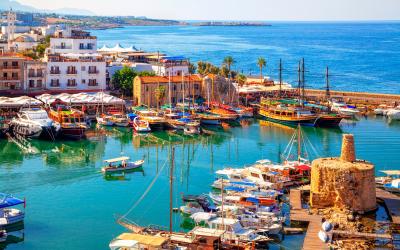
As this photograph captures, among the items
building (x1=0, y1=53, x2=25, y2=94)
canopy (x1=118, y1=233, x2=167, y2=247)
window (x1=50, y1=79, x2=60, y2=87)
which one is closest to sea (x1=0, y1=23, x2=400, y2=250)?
canopy (x1=118, y1=233, x2=167, y2=247)

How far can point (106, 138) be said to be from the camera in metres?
62.7

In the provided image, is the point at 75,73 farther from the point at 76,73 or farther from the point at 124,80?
the point at 124,80

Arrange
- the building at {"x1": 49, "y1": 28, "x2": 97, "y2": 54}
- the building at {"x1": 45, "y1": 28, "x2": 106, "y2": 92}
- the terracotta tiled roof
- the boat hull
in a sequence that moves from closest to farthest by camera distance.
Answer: the boat hull
the terracotta tiled roof
the building at {"x1": 45, "y1": 28, "x2": 106, "y2": 92}
the building at {"x1": 49, "y1": 28, "x2": 97, "y2": 54}

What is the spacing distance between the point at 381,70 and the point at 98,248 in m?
113

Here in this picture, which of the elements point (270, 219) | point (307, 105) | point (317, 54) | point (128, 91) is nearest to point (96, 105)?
point (128, 91)

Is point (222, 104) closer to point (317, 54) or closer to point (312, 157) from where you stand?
point (312, 157)

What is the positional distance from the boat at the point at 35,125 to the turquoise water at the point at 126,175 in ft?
3.90

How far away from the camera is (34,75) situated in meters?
76.2

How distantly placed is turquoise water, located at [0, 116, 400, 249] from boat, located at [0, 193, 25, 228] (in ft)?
2.35

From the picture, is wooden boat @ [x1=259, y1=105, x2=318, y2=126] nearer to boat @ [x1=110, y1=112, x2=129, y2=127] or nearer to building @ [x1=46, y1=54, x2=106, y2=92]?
boat @ [x1=110, y1=112, x2=129, y2=127]

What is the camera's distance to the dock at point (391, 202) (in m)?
37.2

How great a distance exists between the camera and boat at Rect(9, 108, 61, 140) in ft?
198

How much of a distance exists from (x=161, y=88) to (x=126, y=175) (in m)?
27.8

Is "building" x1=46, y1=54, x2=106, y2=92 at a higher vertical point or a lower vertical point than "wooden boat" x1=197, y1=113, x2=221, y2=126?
higher
